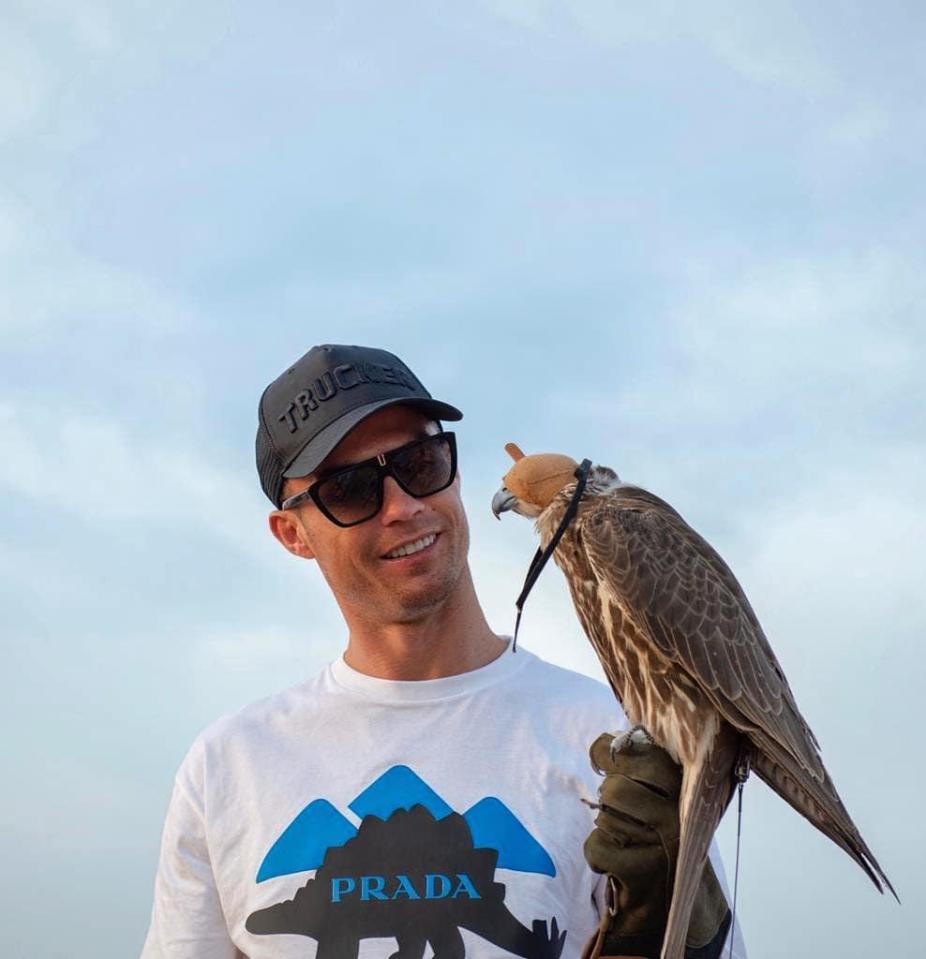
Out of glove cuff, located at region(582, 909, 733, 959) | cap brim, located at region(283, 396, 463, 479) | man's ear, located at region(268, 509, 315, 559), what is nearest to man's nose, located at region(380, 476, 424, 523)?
cap brim, located at region(283, 396, 463, 479)

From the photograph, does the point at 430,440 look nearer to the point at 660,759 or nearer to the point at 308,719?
the point at 308,719

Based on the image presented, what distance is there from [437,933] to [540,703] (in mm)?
715

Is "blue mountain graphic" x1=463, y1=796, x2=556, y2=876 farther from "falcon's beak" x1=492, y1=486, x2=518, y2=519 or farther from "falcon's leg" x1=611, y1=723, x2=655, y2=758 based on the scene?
"falcon's beak" x1=492, y1=486, x2=518, y2=519

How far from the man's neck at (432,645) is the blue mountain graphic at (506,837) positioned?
46 centimetres

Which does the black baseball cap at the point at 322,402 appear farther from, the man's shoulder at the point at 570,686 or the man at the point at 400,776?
the man's shoulder at the point at 570,686

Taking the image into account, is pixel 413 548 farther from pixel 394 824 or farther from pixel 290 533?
pixel 394 824

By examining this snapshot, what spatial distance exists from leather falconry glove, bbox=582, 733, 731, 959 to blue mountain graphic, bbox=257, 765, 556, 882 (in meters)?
0.24

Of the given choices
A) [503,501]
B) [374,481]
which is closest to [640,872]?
[503,501]

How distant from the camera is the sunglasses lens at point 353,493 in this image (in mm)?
4176

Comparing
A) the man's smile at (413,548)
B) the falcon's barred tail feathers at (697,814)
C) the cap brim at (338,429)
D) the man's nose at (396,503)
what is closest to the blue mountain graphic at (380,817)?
the falcon's barred tail feathers at (697,814)

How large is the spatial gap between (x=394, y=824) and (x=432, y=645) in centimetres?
55

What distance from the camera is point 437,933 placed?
147 inches

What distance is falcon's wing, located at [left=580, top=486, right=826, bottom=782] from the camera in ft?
12.5

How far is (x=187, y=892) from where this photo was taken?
4.05m
